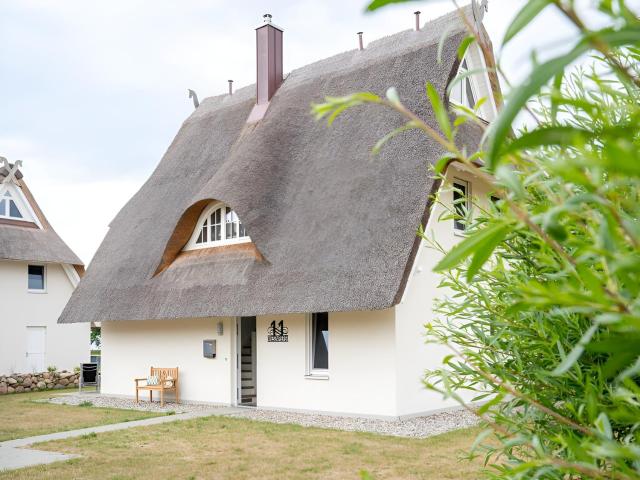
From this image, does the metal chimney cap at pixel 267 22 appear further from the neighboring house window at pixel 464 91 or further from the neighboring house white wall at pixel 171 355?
the neighboring house white wall at pixel 171 355

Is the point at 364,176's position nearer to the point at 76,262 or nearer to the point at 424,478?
the point at 424,478

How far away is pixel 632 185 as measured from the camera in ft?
3.98

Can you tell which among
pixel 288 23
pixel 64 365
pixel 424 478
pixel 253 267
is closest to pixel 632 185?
→ pixel 424 478

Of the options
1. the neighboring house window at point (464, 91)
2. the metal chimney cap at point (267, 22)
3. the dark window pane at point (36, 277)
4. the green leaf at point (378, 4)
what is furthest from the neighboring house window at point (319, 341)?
the dark window pane at point (36, 277)

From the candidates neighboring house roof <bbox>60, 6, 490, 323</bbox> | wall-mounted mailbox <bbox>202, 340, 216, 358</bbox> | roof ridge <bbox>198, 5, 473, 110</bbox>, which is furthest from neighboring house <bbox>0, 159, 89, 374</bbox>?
wall-mounted mailbox <bbox>202, 340, 216, 358</bbox>

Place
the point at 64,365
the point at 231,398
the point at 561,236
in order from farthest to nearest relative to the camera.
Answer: the point at 64,365, the point at 231,398, the point at 561,236

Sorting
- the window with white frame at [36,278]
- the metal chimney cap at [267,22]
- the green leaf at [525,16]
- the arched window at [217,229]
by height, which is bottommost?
the green leaf at [525,16]

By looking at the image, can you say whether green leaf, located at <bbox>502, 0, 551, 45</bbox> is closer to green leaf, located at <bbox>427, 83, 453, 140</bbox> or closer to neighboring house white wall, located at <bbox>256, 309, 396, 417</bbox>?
green leaf, located at <bbox>427, 83, 453, 140</bbox>

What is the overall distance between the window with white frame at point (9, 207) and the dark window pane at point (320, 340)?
16457 millimetres

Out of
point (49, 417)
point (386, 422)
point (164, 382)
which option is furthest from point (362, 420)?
point (49, 417)

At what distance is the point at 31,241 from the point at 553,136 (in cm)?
2564

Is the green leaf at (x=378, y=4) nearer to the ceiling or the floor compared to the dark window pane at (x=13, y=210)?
nearer to the floor

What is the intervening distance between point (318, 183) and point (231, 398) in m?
5.32

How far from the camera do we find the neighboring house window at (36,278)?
78.8ft
